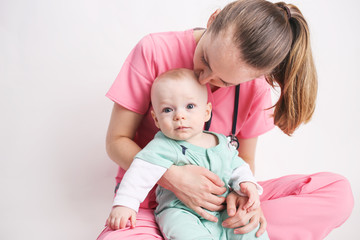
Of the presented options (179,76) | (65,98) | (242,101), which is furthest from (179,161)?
(65,98)

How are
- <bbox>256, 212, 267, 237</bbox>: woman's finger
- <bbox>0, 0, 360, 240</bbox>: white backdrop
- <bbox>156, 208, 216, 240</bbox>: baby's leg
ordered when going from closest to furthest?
<bbox>156, 208, 216, 240</bbox>: baby's leg
<bbox>256, 212, 267, 237</bbox>: woman's finger
<bbox>0, 0, 360, 240</bbox>: white backdrop

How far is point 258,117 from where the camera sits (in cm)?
161

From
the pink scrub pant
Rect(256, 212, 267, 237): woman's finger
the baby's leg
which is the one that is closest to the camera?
the baby's leg

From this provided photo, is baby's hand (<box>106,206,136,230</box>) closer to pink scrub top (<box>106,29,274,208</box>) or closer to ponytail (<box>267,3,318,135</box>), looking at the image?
pink scrub top (<box>106,29,274,208</box>)

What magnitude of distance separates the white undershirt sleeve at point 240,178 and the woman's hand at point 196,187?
4cm

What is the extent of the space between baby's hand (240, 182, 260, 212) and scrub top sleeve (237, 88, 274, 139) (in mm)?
405

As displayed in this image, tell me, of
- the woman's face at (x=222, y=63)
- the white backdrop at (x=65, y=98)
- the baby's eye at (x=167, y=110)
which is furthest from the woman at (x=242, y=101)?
the white backdrop at (x=65, y=98)

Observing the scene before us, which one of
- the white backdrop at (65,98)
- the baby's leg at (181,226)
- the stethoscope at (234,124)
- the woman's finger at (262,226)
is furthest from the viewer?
the white backdrop at (65,98)

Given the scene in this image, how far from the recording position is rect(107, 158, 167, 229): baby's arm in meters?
1.14

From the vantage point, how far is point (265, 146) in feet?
7.29

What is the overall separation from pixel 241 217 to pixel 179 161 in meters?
0.25

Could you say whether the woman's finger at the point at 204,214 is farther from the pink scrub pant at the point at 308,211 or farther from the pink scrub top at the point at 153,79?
the pink scrub top at the point at 153,79

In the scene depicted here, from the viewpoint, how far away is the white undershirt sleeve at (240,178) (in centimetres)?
125

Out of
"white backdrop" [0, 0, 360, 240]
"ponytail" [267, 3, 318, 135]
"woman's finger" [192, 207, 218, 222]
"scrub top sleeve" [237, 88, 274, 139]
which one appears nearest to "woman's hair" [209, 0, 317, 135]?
"ponytail" [267, 3, 318, 135]
